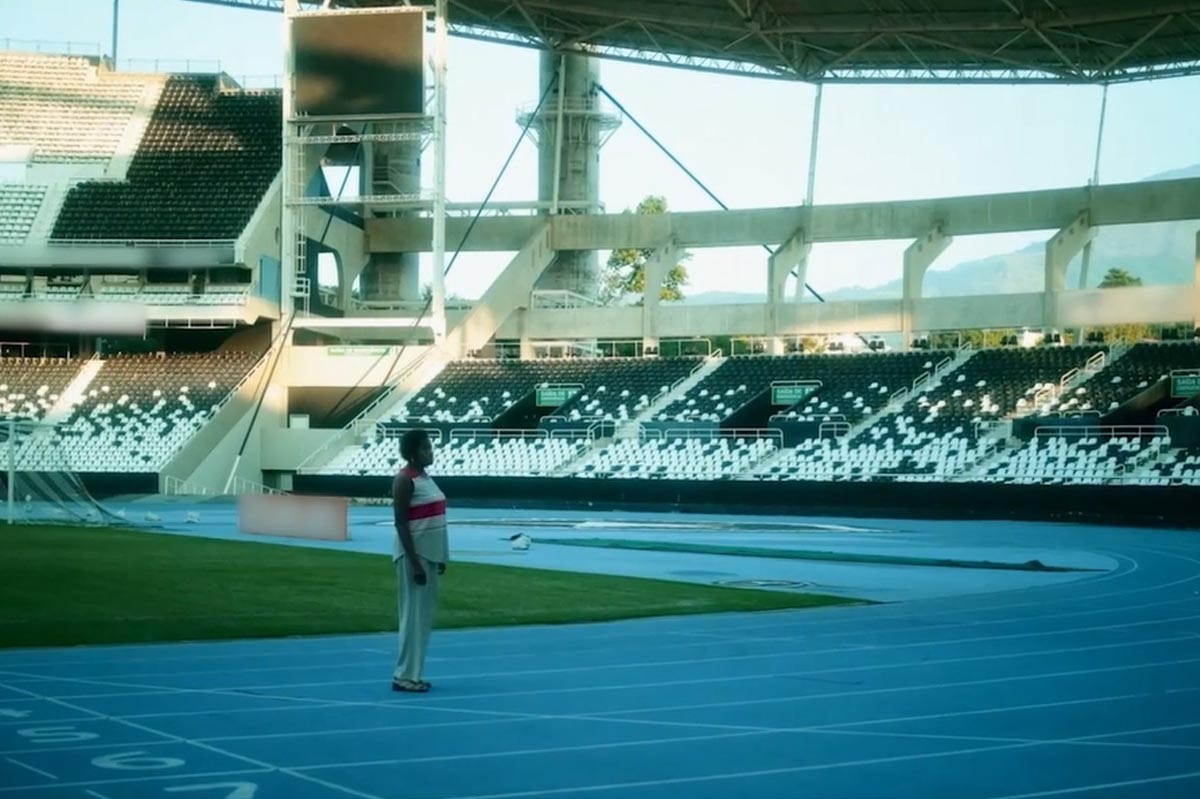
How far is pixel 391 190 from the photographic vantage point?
196 ft

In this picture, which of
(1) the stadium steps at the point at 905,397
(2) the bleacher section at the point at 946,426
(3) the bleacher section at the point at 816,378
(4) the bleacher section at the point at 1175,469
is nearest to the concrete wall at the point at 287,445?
(3) the bleacher section at the point at 816,378

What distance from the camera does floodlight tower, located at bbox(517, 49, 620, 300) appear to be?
58750 millimetres

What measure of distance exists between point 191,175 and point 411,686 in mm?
48332

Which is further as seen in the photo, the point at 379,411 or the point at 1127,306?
the point at 379,411

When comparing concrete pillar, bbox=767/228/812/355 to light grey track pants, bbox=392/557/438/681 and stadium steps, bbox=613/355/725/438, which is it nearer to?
stadium steps, bbox=613/355/725/438

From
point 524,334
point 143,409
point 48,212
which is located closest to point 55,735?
point 143,409

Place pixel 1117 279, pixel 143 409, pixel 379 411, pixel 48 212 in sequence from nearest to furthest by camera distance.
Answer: pixel 143 409 < pixel 379 411 < pixel 48 212 < pixel 1117 279

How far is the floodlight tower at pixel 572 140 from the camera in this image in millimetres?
58750

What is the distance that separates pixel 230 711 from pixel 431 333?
155ft

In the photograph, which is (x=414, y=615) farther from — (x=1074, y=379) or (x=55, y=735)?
(x=1074, y=379)

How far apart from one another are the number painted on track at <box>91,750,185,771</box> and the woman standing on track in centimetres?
254

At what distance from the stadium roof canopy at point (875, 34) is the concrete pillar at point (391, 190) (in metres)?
7.48

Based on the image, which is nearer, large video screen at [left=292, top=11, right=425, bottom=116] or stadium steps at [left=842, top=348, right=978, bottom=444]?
stadium steps at [left=842, top=348, right=978, bottom=444]

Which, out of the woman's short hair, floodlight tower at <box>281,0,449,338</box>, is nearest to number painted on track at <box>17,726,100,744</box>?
the woman's short hair
